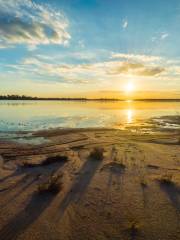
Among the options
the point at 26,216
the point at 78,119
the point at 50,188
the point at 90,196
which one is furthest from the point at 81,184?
the point at 78,119

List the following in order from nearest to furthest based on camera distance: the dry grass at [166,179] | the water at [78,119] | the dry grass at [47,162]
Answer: the dry grass at [166,179] < the dry grass at [47,162] < the water at [78,119]

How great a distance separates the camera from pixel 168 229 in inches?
168

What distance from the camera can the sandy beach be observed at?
421 centimetres

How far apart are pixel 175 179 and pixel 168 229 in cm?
287

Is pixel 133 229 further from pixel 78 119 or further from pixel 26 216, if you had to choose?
pixel 78 119

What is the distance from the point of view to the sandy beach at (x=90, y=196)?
4.21 metres

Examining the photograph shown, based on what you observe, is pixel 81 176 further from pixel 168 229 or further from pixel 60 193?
Result: pixel 168 229

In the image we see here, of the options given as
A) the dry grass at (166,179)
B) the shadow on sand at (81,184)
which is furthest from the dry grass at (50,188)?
the dry grass at (166,179)

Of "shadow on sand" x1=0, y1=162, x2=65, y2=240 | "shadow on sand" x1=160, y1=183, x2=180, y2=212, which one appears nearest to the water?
"shadow on sand" x1=0, y1=162, x2=65, y2=240

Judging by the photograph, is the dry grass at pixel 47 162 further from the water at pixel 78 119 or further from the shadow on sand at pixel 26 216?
the water at pixel 78 119

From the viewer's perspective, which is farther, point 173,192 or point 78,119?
point 78,119

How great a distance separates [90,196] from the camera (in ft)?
18.7

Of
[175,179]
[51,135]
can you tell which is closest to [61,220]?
[175,179]

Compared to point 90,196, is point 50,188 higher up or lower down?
higher up
